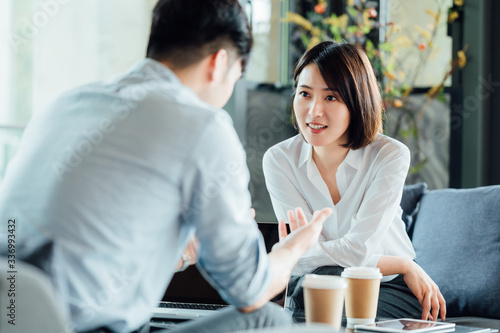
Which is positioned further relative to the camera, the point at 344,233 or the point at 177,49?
the point at 344,233

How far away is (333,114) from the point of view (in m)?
2.14

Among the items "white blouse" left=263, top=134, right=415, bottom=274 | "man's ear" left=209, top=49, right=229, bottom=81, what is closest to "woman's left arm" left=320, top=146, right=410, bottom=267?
"white blouse" left=263, top=134, right=415, bottom=274

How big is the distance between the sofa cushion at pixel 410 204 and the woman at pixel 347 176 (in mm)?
396

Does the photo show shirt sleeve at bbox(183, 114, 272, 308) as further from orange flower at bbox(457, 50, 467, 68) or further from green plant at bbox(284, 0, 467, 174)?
orange flower at bbox(457, 50, 467, 68)

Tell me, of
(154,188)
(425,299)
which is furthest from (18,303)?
(425,299)

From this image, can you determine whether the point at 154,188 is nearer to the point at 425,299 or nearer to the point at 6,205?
the point at 6,205

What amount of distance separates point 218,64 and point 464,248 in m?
1.46

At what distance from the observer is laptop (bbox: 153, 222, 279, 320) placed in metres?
1.89

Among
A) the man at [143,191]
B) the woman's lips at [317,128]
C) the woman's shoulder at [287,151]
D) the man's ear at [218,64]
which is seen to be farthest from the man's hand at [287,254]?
the woman's shoulder at [287,151]

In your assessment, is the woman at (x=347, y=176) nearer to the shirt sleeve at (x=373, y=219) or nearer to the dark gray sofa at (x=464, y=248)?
the shirt sleeve at (x=373, y=219)

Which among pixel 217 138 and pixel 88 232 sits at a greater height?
pixel 217 138

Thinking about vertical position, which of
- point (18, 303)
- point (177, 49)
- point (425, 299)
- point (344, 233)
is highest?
point (177, 49)

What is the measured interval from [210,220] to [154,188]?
4.5 inches

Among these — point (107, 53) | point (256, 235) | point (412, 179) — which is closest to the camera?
point (256, 235)
